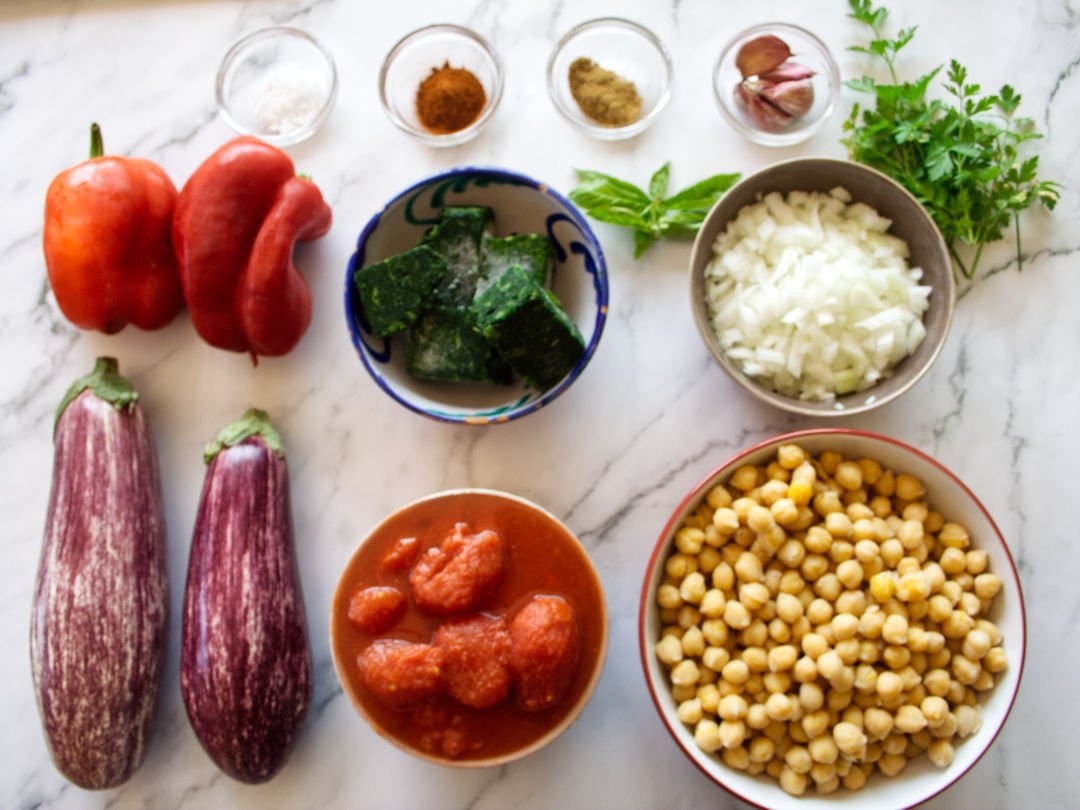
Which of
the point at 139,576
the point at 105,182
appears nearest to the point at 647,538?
the point at 139,576

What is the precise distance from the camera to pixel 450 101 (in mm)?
1972

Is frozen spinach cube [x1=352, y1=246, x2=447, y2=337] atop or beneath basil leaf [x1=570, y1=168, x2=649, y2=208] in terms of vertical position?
beneath

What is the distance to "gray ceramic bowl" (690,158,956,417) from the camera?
69.9 inches

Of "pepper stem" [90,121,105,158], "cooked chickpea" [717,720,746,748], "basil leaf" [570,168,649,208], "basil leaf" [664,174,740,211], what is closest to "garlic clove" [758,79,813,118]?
"basil leaf" [664,174,740,211]

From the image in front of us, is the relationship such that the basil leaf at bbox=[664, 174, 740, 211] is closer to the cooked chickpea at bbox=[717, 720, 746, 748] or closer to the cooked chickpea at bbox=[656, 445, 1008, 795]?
the cooked chickpea at bbox=[656, 445, 1008, 795]

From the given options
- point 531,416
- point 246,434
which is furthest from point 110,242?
point 531,416

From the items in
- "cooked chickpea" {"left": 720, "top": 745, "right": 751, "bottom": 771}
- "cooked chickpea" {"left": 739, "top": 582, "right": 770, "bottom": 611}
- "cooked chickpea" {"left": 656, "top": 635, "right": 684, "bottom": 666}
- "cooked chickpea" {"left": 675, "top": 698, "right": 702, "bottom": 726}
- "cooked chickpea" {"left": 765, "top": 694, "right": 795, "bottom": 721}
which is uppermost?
"cooked chickpea" {"left": 739, "top": 582, "right": 770, "bottom": 611}

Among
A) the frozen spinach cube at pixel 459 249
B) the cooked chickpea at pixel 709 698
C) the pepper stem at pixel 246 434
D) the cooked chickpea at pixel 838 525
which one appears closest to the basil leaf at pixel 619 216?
the frozen spinach cube at pixel 459 249

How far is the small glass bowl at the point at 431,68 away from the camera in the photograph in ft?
6.51

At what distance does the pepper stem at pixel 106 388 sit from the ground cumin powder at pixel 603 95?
1084 mm

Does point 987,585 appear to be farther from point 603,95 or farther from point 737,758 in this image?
point 603,95

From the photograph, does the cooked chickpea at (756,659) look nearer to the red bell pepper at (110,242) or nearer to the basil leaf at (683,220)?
the basil leaf at (683,220)

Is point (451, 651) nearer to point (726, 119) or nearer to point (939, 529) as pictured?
point (939, 529)

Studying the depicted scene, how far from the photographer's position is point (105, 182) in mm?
1807
